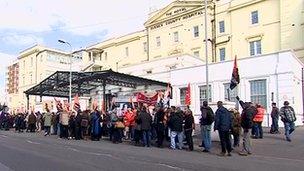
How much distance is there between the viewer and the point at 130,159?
14711 millimetres

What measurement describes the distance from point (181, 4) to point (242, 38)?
9766 mm

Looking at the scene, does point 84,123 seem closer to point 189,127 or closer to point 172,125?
point 172,125

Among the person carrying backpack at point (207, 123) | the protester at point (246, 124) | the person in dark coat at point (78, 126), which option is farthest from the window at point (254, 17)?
the protester at point (246, 124)

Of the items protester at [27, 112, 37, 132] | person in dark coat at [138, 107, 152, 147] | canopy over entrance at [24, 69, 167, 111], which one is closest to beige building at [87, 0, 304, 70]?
canopy over entrance at [24, 69, 167, 111]

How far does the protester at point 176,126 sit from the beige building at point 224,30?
99.3 ft

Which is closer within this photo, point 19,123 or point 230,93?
point 230,93

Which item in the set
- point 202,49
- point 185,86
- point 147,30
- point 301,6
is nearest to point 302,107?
point 185,86

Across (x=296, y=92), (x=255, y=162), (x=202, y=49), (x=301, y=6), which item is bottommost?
(x=255, y=162)

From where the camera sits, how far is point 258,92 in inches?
1352

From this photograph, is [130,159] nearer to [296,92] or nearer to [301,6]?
[296,92]

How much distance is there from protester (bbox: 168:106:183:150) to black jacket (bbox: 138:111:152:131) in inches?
60.0

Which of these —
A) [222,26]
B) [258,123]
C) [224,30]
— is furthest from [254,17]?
[258,123]

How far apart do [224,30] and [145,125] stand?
3482 cm

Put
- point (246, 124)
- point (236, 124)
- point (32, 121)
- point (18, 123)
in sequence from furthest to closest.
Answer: point (18, 123) < point (32, 121) < point (236, 124) < point (246, 124)
